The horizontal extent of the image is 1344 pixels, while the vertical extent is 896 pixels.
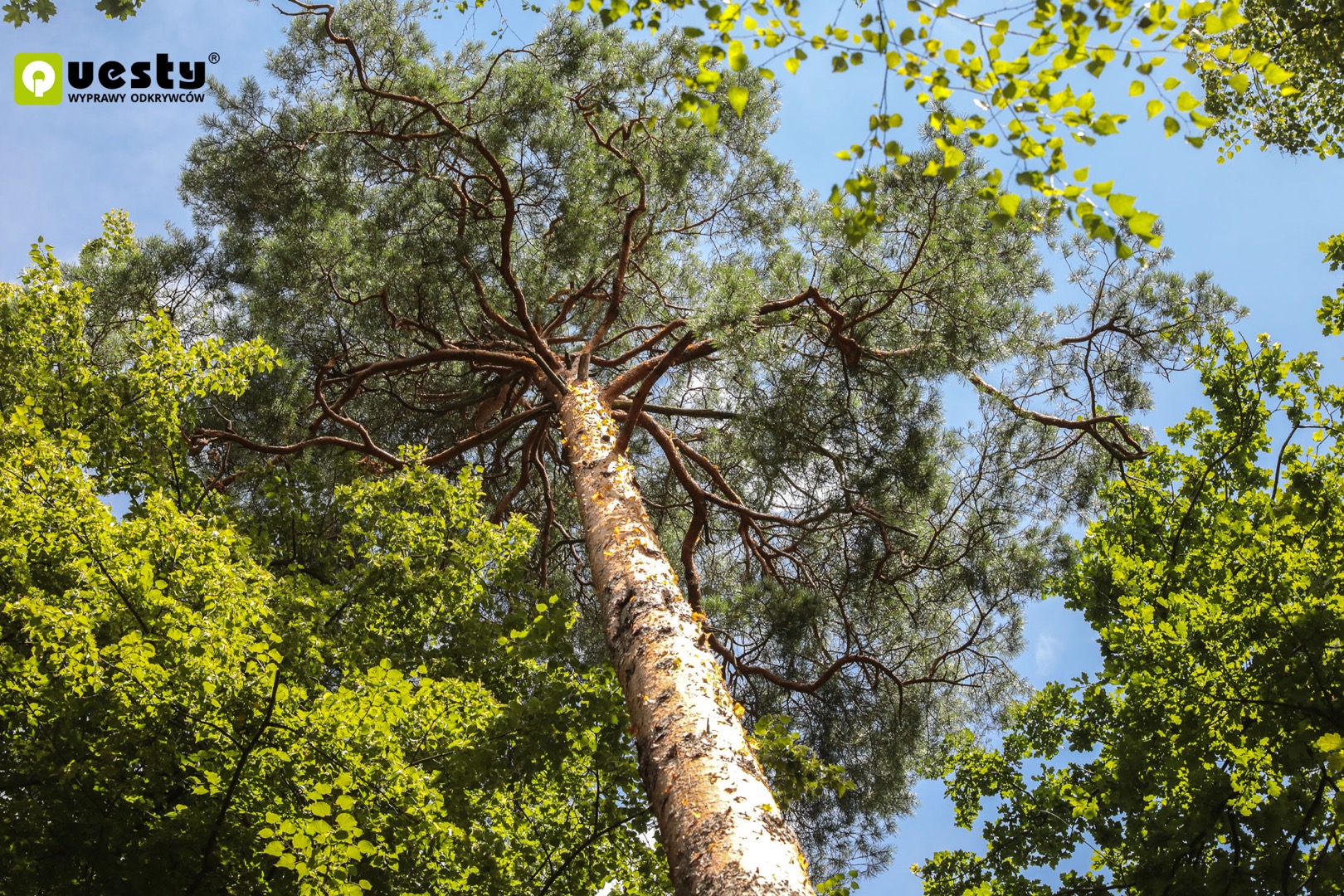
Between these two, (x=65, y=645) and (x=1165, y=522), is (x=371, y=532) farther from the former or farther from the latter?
(x=1165, y=522)

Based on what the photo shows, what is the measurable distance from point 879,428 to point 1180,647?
270cm

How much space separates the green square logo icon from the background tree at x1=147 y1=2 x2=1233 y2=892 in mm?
1379

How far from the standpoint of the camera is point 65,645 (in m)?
4.23

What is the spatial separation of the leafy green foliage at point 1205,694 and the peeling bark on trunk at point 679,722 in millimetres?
2615

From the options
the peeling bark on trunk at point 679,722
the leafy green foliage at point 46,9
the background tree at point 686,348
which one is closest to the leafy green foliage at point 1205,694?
the background tree at point 686,348

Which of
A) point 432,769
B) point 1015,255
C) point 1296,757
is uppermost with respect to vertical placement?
point 1015,255

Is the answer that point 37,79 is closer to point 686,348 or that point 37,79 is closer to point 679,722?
point 686,348

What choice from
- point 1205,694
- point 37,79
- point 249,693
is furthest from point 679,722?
point 37,79

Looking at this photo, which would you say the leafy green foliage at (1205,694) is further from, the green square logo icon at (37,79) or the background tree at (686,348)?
the green square logo icon at (37,79)

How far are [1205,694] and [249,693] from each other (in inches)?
212

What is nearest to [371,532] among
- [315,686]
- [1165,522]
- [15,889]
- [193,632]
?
[315,686]

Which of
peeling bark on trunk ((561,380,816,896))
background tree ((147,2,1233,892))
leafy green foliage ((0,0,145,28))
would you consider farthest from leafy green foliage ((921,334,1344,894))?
leafy green foliage ((0,0,145,28))

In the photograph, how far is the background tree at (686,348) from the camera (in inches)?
279

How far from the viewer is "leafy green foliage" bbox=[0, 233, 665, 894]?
166 inches
